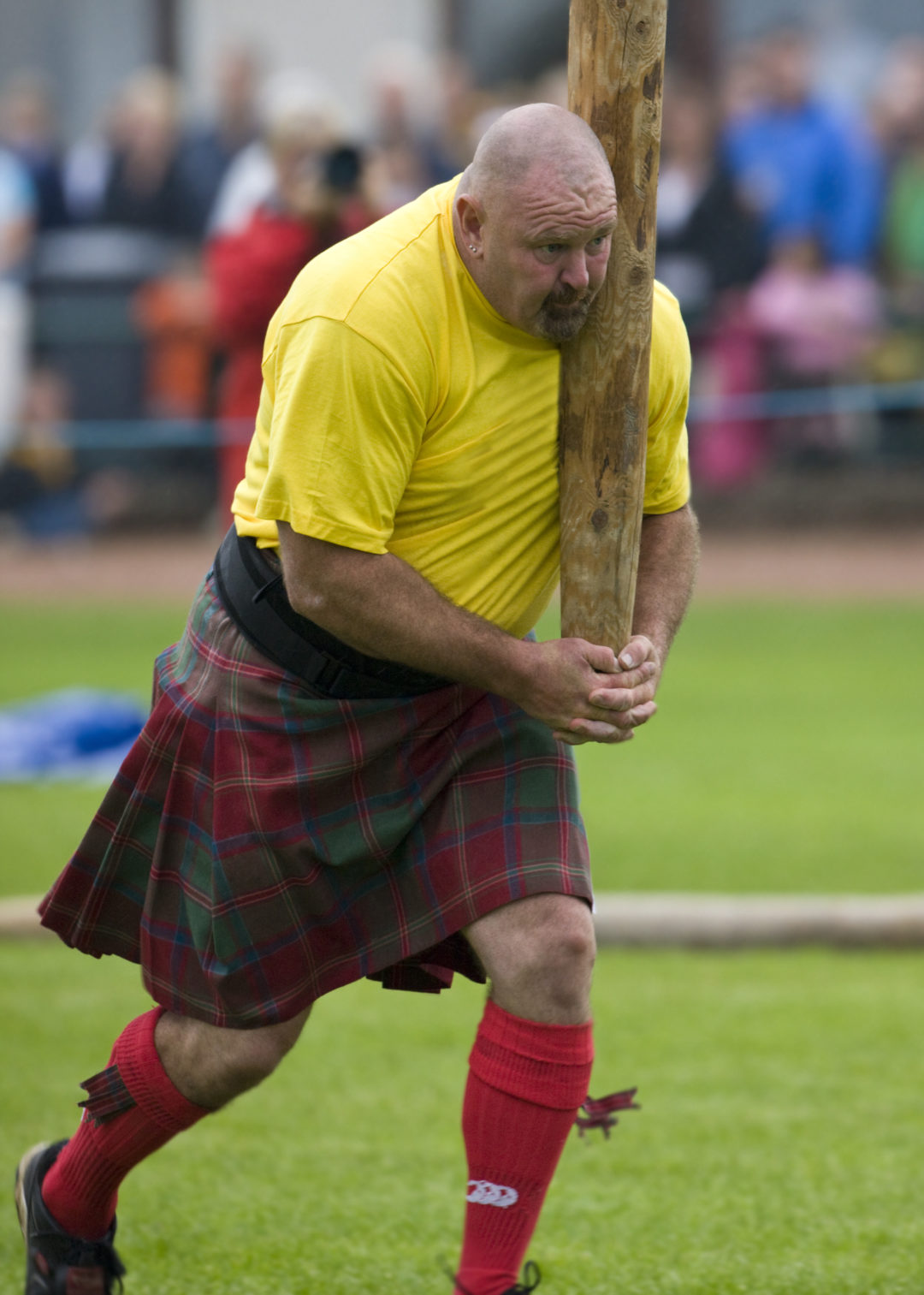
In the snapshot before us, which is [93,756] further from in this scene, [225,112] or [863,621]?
[225,112]

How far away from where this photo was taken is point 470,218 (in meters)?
2.27

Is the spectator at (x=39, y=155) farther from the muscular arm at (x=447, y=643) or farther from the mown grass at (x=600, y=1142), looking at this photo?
the muscular arm at (x=447, y=643)

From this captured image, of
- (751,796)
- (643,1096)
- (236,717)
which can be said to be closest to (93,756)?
(751,796)

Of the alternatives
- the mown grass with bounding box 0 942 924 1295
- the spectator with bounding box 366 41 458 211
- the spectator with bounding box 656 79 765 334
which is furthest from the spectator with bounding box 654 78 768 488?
the mown grass with bounding box 0 942 924 1295

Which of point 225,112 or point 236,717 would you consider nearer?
point 236,717

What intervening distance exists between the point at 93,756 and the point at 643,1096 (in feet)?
9.91

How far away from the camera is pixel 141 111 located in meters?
10.8

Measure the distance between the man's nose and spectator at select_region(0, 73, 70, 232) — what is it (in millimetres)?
9429

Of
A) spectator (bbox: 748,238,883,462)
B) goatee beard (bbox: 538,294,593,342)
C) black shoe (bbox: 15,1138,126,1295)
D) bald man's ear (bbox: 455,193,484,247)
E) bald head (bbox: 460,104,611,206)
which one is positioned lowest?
spectator (bbox: 748,238,883,462)

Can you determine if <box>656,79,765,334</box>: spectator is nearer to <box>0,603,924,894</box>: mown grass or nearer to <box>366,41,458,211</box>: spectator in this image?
<box>366,41,458,211</box>: spectator

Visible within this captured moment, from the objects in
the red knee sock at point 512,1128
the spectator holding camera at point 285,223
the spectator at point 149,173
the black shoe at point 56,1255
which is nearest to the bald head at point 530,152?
the red knee sock at point 512,1128

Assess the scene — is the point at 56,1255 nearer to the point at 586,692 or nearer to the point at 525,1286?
the point at 525,1286

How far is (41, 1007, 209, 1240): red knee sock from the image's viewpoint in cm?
255

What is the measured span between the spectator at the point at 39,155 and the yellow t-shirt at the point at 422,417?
9.17 m
